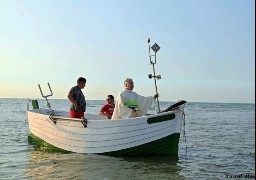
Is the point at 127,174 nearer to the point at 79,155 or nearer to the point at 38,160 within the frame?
the point at 79,155

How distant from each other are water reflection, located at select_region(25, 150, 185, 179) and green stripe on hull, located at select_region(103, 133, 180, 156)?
12cm

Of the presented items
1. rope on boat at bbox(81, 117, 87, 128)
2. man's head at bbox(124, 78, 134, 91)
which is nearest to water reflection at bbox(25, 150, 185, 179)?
rope on boat at bbox(81, 117, 87, 128)

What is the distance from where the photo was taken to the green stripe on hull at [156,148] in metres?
7.97

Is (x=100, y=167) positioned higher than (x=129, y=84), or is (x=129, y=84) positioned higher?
(x=129, y=84)

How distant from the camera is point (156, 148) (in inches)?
318

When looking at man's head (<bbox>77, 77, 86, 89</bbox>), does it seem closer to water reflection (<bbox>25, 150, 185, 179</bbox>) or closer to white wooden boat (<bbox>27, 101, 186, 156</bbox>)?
white wooden boat (<bbox>27, 101, 186, 156</bbox>)

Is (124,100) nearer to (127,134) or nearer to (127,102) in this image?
(127,102)

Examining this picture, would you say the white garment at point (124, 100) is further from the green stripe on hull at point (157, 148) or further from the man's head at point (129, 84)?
the green stripe on hull at point (157, 148)

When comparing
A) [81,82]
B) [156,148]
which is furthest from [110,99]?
[156,148]

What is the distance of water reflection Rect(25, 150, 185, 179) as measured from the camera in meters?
6.51

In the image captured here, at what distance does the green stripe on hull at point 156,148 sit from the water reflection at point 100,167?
0.40 feet

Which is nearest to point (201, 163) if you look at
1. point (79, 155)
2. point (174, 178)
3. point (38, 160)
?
point (174, 178)

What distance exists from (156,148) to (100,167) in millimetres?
1586

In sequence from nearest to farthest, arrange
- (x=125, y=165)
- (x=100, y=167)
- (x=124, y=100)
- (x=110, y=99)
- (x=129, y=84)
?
1. (x=100, y=167)
2. (x=125, y=165)
3. (x=124, y=100)
4. (x=129, y=84)
5. (x=110, y=99)
